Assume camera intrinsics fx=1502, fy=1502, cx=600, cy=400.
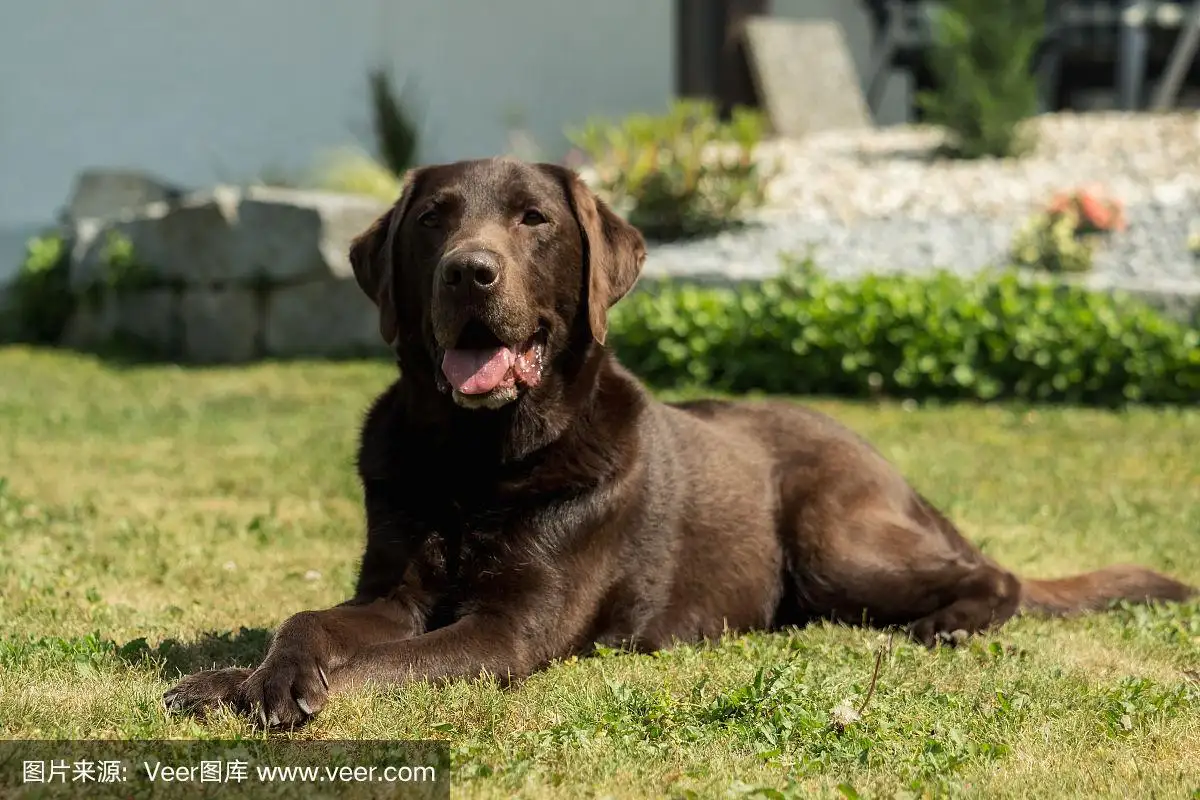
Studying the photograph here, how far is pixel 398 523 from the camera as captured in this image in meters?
4.08

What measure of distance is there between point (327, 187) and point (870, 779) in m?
10.4

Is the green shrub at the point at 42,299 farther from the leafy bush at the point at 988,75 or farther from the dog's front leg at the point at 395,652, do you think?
the dog's front leg at the point at 395,652

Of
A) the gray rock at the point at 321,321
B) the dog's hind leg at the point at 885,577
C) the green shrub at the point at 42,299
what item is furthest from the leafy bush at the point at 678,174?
the dog's hind leg at the point at 885,577

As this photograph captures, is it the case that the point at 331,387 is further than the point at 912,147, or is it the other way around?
the point at 912,147

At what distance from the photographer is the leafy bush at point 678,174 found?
11547 millimetres

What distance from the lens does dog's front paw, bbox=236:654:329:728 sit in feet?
11.2

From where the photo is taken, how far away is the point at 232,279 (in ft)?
38.3

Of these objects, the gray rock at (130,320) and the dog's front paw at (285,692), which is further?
the gray rock at (130,320)

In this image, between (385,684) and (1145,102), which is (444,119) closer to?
(1145,102)

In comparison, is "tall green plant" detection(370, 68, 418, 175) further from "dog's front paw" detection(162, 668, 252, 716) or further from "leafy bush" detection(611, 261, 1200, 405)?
"dog's front paw" detection(162, 668, 252, 716)

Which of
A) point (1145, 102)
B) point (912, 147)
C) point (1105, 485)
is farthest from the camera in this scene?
point (1145, 102)

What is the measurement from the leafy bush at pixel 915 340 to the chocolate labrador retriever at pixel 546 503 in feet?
15.6

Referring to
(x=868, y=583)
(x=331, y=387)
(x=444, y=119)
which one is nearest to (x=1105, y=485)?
(x=868, y=583)

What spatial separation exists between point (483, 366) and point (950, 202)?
9.30m
